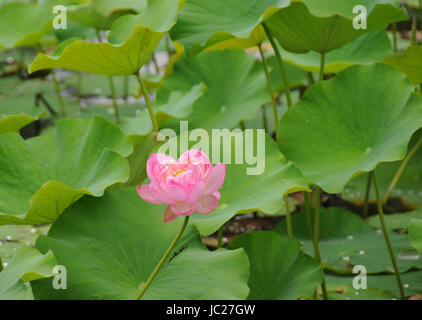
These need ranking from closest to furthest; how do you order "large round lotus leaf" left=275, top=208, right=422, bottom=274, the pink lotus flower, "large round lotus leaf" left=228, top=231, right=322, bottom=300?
the pink lotus flower, "large round lotus leaf" left=228, top=231, right=322, bottom=300, "large round lotus leaf" left=275, top=208, right=422, bottom=274

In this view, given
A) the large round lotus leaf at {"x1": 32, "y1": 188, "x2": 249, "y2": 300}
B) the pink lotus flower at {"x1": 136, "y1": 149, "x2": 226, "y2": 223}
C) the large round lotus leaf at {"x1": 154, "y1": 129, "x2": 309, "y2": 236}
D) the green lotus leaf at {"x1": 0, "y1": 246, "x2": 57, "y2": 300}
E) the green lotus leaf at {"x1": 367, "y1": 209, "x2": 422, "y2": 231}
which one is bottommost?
the green lotus leaf at {"x1": 367, "y1": 209, "x2": 422, "y2": 231}

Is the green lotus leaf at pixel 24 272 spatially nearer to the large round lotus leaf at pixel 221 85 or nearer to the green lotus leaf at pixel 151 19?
the green lotus leaf at pixel 151 19

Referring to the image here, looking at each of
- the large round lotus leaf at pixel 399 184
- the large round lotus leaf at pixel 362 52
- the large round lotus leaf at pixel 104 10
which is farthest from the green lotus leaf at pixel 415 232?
the large round lotus leaf at pixel 104 10

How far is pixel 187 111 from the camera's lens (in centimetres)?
168

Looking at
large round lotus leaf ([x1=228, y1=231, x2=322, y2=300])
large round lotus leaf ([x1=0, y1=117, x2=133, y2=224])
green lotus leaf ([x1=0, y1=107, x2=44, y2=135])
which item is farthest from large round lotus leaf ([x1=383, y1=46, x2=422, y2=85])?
green lotus leaf ([x1=0, y1=107, x2=44, y2=135])

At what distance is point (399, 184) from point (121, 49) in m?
1.17

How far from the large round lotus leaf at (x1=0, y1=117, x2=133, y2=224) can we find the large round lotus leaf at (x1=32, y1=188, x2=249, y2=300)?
4 cm

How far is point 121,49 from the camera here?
128 cm

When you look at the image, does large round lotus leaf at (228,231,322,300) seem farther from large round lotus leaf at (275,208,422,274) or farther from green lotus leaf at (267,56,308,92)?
green lotus leaf at (267,56,308,92)

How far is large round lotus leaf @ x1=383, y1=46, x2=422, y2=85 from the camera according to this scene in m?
1.52

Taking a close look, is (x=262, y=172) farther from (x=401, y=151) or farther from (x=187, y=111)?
(x=187, y=111)

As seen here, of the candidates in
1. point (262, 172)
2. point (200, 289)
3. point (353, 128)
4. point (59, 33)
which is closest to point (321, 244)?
point (353, 128)

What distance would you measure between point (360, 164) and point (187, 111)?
0.57 m

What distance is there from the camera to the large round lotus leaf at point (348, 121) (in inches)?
51.0
